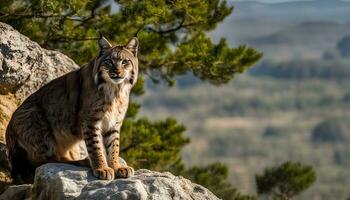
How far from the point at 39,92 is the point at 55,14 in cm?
491

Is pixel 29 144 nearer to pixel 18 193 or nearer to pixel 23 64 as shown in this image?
pixel 18 193

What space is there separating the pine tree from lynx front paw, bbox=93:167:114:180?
6595 millimetres

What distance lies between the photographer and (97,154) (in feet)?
38.0

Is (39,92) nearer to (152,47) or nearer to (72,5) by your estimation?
(72,5)

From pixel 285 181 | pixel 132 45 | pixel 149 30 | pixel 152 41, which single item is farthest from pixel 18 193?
pixel 285 181

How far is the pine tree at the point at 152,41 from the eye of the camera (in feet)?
58.8

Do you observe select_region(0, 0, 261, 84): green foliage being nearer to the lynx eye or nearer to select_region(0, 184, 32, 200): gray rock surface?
the lynx eye

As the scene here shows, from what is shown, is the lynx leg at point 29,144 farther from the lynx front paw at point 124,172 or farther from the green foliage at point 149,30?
the green foliage at point 149,30

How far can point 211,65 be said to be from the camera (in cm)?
2111

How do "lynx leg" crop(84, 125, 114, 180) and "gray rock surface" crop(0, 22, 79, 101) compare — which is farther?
"gray rock surface" crop(0, 22, 79, 101)

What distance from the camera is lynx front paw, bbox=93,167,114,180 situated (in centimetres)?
1105

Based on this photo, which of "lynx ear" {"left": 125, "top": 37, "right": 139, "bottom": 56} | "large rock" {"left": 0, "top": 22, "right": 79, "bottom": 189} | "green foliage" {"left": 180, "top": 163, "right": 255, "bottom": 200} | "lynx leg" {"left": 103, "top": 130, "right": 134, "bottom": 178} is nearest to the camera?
"lynx leg" {"left": 103, "top": 130, "right": 134, "bottom": 178}

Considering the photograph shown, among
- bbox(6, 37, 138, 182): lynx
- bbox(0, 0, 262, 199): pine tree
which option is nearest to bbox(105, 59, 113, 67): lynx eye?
bbox(6, 37, 138, 182): lynx

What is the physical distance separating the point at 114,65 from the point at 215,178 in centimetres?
1326
